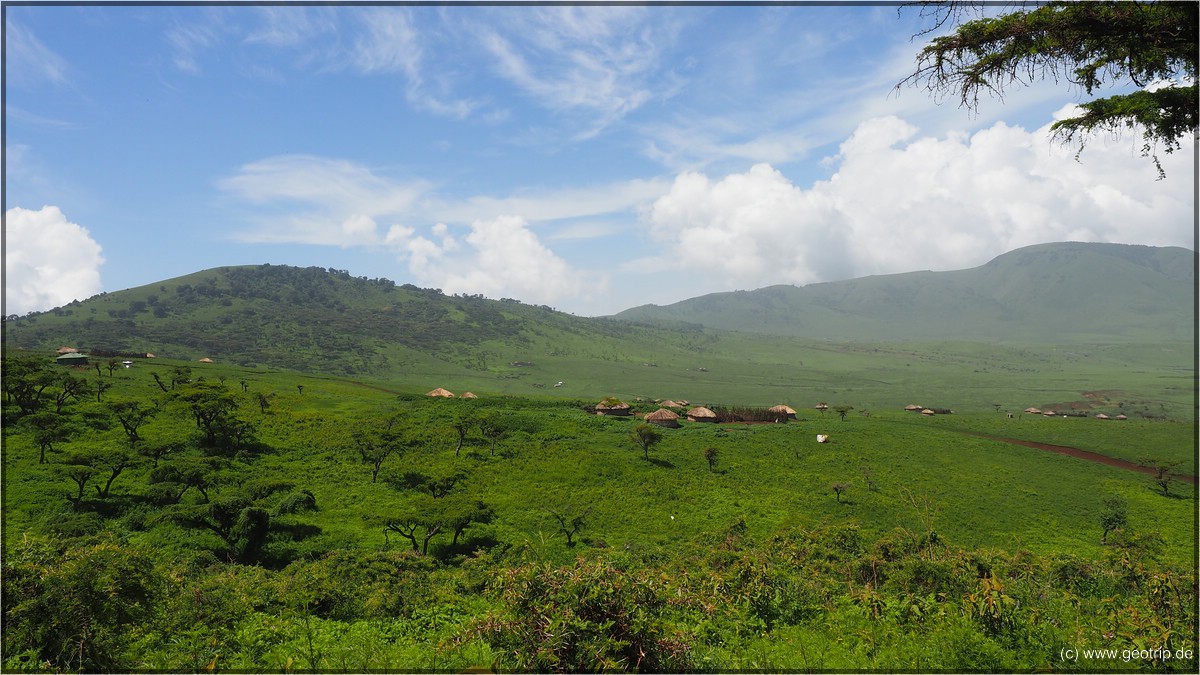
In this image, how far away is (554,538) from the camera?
28859 mm

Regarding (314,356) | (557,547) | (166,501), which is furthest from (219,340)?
(557,547)

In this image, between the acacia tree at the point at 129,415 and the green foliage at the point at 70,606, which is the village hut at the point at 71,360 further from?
the green foliage at the point at 70,606

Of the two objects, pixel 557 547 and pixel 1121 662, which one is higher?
pixel 1121 662

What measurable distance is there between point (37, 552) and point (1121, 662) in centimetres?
1624

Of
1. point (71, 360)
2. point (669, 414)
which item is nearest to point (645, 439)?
point (669, 414)

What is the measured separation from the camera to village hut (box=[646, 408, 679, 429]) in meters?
60.2

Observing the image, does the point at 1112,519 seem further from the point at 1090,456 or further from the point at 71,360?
the point at 71,360

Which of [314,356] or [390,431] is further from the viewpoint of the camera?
[314,356]

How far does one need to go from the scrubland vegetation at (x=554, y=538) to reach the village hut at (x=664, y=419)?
222 centimetres

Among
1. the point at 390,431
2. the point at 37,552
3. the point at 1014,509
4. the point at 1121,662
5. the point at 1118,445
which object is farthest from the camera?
the point at 1118,445

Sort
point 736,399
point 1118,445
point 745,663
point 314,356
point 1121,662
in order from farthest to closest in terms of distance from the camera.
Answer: point 314,356 < point 736,399 < point 1118,445 < point 745,663 < point 1121,662

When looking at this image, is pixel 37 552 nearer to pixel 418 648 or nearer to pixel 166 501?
pixel 418 648

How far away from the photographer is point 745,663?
7512 millimetres

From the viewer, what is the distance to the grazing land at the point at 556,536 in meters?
7.27
